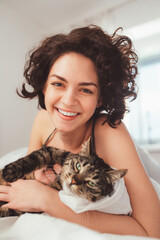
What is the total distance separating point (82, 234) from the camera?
51cm

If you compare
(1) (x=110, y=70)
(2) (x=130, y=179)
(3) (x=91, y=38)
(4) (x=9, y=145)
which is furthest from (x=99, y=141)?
(4) (x=9, y=145)

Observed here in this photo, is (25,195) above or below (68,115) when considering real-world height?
below

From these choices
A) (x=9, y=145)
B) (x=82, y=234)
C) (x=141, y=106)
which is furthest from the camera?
(x=141, y=106)

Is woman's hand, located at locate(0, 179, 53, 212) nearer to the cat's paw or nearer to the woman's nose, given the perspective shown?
the cat's paw

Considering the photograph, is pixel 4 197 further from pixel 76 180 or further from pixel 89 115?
pixel 89 115

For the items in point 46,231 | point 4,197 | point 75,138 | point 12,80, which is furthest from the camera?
point 12,80

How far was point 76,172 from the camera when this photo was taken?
0.78 meters

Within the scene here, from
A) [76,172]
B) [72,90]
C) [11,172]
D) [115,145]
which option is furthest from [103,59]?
[11,172]

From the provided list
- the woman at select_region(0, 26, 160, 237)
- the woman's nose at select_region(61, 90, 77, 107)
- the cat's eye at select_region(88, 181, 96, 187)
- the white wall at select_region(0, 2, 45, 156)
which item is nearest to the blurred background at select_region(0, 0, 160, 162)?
the white wall at select_region(0, 2, 45, 156)

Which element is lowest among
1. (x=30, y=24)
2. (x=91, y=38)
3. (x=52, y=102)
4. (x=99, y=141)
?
(x=99, y=141)

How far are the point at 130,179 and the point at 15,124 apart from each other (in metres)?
2.31

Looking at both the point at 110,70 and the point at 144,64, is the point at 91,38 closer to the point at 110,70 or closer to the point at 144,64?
the point at 110,70

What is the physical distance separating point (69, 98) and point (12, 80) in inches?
84.6

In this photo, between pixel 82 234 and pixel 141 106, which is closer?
pixel 82 234
